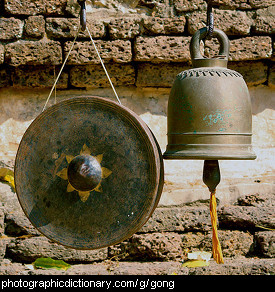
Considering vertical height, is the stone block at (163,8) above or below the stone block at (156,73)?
above

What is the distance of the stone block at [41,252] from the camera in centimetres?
342

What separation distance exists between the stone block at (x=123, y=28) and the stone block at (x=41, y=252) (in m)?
1.50

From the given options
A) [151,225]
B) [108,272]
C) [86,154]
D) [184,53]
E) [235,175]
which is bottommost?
[108,272]

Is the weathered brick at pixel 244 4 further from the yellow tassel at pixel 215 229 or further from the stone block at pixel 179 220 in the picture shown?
the yellow tassel at pixel 215 229

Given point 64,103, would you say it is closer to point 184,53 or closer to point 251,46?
point 184,53

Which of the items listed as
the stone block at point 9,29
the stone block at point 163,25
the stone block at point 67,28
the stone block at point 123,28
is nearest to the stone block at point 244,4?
the stone block at point 163,25

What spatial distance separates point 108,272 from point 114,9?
1.82 metres

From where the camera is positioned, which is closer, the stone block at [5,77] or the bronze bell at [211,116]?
the bronze bell at [211,116]

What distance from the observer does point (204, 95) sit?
2.60 meters

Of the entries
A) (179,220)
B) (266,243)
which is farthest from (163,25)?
(266,243)

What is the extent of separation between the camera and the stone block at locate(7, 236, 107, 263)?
3418 mm

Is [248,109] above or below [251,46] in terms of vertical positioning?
below

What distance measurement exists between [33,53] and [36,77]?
166 mm

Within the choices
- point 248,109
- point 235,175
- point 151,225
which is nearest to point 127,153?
point 248,109
